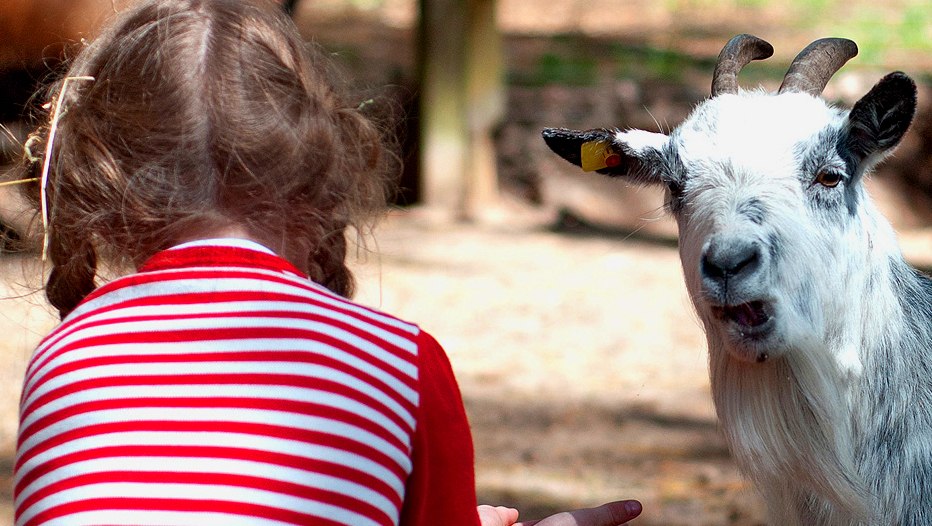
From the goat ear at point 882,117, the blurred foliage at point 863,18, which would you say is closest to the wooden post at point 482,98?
the blurred foliage at point 863,18

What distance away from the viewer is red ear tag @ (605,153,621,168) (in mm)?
3137

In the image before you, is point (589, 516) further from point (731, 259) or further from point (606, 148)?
point (606, 148)

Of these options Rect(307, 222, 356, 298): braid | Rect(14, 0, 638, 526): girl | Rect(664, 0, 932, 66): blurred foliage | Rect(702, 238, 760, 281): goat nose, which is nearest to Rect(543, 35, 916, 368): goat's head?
Rect(702, 238, 760, 281): goat nose

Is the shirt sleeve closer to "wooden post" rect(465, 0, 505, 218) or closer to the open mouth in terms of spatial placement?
the open mouth

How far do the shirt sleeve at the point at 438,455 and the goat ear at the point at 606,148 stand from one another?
1322 millimetres

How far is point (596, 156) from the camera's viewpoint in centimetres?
310

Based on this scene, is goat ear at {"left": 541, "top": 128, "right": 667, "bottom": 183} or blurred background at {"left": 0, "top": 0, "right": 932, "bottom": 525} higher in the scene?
goat ear at {"left": 541, "top": 128, "right": 667, "bottom": 183}

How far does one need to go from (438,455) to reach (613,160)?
1536 mm

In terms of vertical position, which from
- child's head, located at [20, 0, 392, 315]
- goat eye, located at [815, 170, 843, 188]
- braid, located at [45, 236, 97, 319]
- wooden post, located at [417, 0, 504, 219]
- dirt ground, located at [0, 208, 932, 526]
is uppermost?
child's head, located at [20, 0, 392, 315]

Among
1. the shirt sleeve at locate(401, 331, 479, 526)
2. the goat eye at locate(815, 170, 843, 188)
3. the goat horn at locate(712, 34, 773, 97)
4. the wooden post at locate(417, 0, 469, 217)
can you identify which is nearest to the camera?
the shirt sleeve at locate(401, 331, 479, 526)

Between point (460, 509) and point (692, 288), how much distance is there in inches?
44.6

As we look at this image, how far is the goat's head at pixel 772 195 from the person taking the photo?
8.37 feet

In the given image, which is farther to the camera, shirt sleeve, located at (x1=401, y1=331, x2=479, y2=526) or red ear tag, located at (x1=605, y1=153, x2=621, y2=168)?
red ear tag, located at (x1=605, y1=153, x2=621, y2=168)

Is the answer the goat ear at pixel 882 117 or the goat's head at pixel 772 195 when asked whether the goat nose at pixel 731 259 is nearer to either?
the goat's head at pixel 772 195
